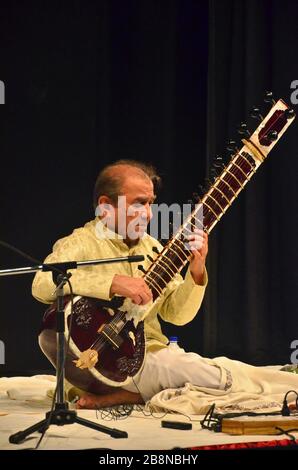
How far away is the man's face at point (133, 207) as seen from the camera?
3951 mm

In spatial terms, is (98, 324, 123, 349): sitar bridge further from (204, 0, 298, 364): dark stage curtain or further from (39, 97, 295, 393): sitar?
(204, 0, 298, 364): dark stage curtain

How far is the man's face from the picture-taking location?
3951mm

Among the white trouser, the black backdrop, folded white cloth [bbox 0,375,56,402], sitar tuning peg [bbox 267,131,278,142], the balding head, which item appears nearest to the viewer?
sitar tuning peg [bbox 267,131,278,142]

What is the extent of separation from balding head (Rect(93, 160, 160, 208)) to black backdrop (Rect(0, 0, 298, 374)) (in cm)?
164

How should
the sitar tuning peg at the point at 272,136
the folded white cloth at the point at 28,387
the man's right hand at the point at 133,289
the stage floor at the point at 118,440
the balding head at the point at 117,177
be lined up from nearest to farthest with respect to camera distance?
the stage floor at the point at 118,440 → the man's right hand at the point at 133,289 → the sitar tuning peg at the point at 272,136 → the balding head at the point at 117,177 → the folded white cloth at the point at 28,387

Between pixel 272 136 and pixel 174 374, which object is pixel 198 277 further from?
pixel 272 136

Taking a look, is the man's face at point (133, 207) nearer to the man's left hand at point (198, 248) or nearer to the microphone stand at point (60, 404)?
the man's left hand at point (198, 248)

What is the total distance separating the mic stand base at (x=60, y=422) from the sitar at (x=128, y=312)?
64 cm

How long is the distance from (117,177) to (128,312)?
2.32ft

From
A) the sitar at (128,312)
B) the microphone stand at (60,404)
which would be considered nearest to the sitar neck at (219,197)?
the sitar at (128,312)

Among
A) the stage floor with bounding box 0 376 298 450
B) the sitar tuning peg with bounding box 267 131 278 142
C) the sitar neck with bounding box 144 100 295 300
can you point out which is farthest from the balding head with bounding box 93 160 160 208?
the stage floor with bounding box 0 376 298 450

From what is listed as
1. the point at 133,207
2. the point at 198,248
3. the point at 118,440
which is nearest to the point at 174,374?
the point at 198,248

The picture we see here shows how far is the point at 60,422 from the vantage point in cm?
298

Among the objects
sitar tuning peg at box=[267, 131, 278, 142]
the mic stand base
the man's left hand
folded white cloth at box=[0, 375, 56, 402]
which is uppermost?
sitar tuning peg at box=[267, 131, 278, 142]
